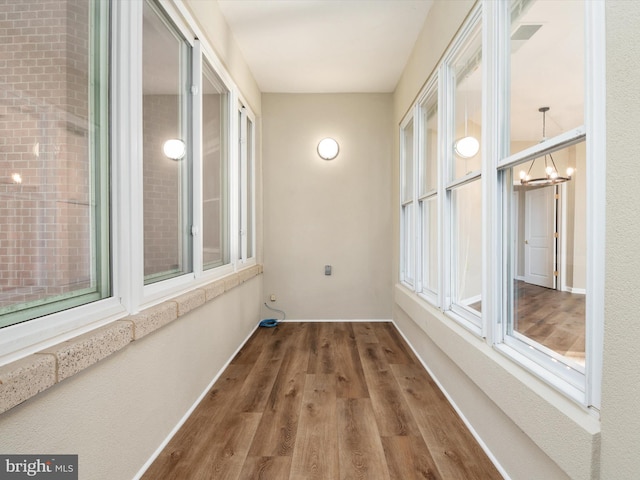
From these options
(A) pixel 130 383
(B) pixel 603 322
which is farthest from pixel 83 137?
(B) pixel 603 322

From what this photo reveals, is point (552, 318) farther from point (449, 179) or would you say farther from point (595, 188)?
point (449, 179)

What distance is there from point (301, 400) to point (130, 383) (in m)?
1.19

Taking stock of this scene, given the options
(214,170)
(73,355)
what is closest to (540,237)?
(73,355)

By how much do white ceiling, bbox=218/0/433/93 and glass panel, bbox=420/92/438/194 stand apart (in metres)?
0.69

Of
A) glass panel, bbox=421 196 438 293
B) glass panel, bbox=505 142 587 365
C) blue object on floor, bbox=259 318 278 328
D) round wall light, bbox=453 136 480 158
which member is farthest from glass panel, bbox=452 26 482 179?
blue object on floor, bbox=259 318 278 328

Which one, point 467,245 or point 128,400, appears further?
point 467,245

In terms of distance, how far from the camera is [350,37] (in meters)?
3.32

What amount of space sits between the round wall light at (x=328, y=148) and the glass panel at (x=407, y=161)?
89cm

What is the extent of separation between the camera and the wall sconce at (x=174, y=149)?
2100 millimetres

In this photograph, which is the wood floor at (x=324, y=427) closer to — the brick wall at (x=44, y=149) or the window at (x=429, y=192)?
the window at (x=429, y=192)

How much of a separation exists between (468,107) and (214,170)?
1.93 meters

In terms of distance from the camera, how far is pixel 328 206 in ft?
15.2

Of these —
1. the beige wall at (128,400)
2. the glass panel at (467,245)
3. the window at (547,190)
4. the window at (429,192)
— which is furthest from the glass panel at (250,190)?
the window at (547,190)

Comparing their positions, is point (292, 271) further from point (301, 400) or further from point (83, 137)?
point (83, 137)
